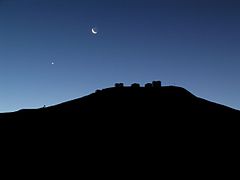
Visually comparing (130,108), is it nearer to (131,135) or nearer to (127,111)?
(127,111)

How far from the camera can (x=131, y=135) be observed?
95.5ft

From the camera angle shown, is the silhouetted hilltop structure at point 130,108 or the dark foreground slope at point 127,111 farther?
the silhouetted hilltop structure at point 130,108

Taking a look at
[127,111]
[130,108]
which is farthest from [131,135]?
[130,108]

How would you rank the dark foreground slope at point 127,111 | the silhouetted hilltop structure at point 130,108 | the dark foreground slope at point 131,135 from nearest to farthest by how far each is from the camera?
1. the dark foreground slope at point 131,135
2. the dark foreground slope at point 127,111
3. the silhouetted hilltop structure at point 130,108

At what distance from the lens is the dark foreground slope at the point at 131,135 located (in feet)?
85.9

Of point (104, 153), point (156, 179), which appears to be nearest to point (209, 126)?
point (156, 179)

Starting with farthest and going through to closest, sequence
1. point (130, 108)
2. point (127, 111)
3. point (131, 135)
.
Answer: point (130, 108)
point (127, 111)
point (131, 135)

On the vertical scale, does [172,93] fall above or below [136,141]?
above

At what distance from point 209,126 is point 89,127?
1210 cm

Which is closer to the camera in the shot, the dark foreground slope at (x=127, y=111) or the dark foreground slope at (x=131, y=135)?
the dark foreground slope at (x=131, y=135)

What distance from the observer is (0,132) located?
32000 mm

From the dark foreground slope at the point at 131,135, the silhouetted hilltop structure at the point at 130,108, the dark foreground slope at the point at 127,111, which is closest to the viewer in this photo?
the dark foreground slope at the point at 131,135

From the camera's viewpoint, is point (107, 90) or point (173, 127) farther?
point (107, 90)

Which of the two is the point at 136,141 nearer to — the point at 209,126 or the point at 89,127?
the point at 89,127
